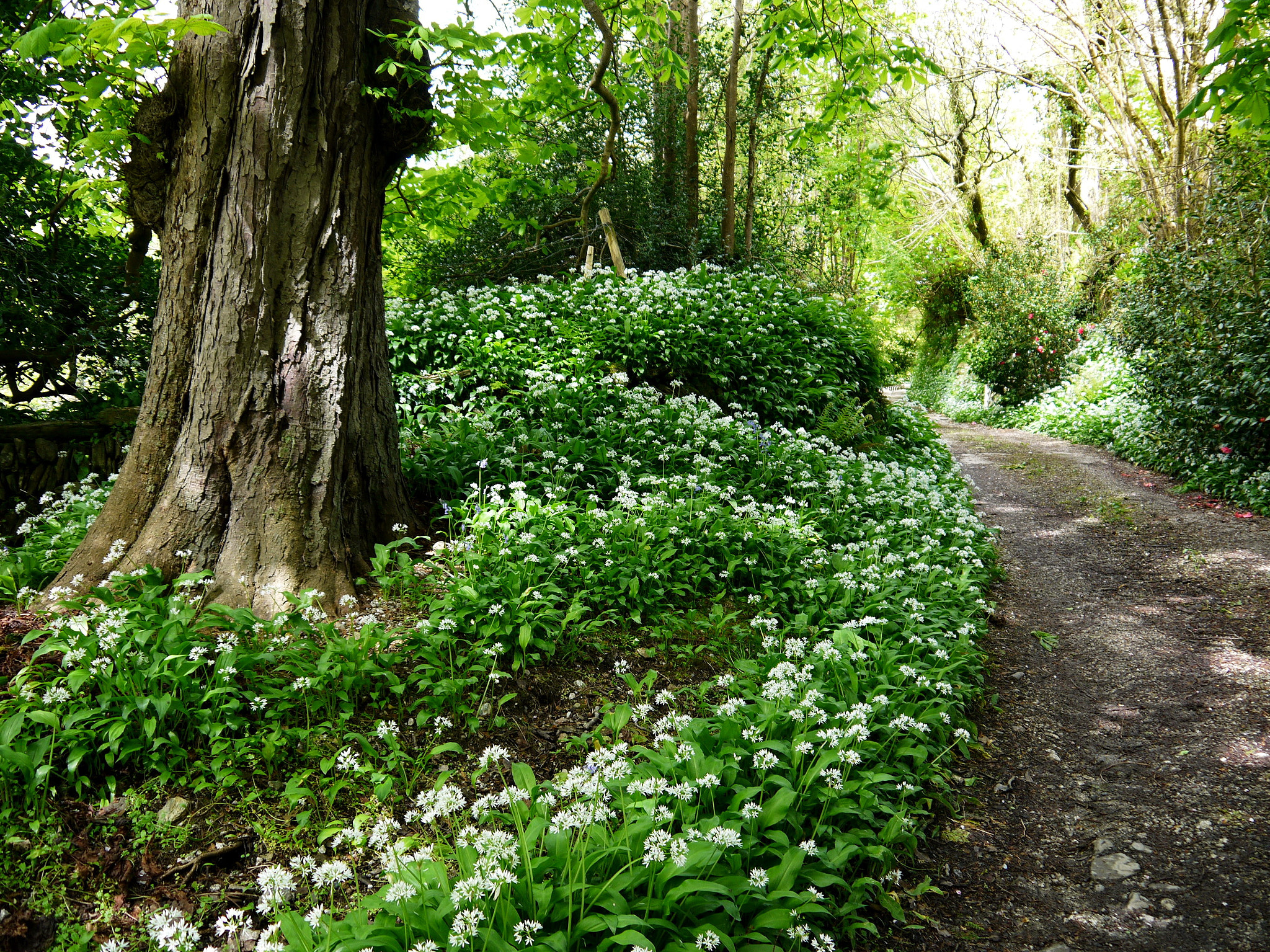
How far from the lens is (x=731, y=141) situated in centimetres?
1179

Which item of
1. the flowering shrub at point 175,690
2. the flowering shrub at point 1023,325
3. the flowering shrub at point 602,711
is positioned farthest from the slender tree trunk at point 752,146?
the flowering shrub at point 175,690

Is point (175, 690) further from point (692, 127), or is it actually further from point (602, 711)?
point (692, 127)

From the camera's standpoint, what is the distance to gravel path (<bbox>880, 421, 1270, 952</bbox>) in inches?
100

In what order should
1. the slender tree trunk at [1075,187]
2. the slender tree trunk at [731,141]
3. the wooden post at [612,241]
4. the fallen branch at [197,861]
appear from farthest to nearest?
1. the slender tree trunk at [1075,187]
2. the slender tree trunk at [731,141]
3. the wooden post at [612,241]
4. the fallen branch at [197,861]

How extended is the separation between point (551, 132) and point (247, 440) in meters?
9.85

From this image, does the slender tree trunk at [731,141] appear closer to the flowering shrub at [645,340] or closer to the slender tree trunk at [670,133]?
the slender tree trunk at [670,133]

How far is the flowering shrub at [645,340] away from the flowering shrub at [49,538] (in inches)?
92.9

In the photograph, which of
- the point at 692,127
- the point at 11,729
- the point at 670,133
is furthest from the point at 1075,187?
the point at 11,729

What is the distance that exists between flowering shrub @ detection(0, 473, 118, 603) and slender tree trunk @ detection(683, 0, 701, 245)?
9.25 m

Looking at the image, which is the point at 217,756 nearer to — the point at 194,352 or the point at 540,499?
the point at 194,352

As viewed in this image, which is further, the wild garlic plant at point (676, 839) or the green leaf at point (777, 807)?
the green leaf at point (777, 807)

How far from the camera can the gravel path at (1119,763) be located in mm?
2545

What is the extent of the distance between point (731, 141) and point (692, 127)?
71 cm

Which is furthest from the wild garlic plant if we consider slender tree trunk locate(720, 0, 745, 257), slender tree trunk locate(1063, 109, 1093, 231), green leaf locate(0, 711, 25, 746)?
slender tree trunk locate(1063, 109, 1093, 231)
